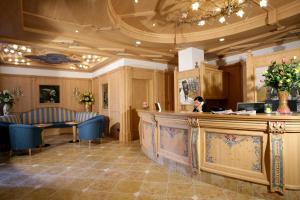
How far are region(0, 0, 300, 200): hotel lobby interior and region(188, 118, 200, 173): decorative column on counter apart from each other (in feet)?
0.11

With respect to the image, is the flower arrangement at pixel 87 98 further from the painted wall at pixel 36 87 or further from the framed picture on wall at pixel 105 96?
the framed picture on wall at pixel 105 96

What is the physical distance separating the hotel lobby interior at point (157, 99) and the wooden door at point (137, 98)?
4cm

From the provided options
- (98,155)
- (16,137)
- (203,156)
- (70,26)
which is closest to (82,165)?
(98,155)

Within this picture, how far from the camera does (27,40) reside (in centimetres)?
461

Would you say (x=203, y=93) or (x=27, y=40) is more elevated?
(x=27, y=40)

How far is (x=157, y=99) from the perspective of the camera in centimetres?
754

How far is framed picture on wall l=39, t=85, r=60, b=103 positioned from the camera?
8.11 metres

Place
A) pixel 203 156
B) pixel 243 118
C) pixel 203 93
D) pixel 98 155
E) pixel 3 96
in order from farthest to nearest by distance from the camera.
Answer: pixel 3 96
pixel 203 93
pixel 98 155
pixel 203 156
pixel 243 118

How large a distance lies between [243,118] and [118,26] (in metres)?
3.30

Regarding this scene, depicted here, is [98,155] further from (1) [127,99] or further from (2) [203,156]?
(2) [203,156]

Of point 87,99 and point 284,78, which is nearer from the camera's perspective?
point 284,78

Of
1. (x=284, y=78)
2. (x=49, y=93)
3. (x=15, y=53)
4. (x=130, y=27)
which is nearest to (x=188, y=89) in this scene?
(x=130, y=27)

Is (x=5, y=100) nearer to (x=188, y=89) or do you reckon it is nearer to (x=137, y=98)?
(x=137, y=98)

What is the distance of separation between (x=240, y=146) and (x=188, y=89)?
332 cm
